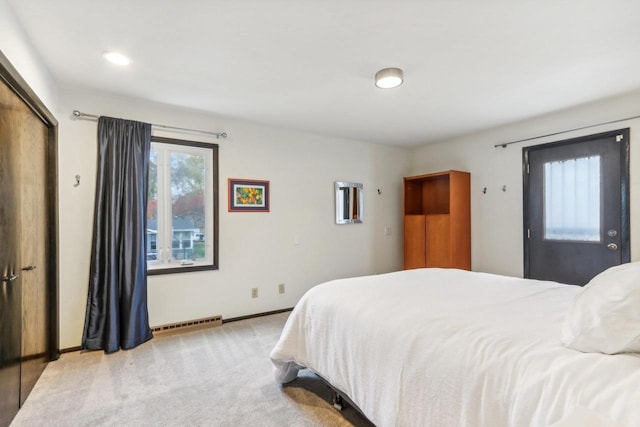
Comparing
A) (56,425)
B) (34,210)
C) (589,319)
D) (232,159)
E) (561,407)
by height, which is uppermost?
(232,159)

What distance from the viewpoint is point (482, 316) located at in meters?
1.50

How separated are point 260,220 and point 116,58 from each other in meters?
2.08

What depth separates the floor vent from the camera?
3.13 meters

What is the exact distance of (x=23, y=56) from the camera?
1893 mm

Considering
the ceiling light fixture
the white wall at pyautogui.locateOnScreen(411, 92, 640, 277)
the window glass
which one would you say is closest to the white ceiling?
the ceiling light fixture

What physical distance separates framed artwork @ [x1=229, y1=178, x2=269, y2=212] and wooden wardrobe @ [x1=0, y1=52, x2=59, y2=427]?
5.10ft

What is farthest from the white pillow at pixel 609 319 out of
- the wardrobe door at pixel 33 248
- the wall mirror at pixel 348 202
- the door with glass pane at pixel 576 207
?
the wall mirror at pixel 348 202

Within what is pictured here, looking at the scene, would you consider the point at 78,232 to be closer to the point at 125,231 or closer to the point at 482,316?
the point at 125,231

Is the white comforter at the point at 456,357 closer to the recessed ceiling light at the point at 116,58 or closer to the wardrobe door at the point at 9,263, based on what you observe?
the wardrobe door at the point at 9,263

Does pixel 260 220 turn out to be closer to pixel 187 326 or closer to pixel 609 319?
pixel 187 326

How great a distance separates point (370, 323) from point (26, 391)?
2.28m

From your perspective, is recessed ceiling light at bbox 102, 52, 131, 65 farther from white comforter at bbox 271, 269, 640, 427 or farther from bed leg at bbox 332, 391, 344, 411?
bed leg at bbox 332, 391, 344, 411

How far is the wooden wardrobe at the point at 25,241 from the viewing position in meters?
1.76

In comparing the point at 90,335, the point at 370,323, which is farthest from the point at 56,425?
the point at 370,323
